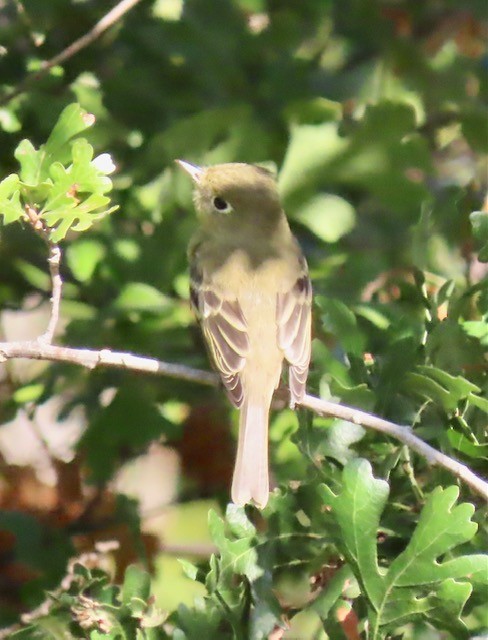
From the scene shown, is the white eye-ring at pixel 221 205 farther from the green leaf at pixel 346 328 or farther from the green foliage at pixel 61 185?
the green foliage at pixel 61 185

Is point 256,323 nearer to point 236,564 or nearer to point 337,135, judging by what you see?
point 337,135

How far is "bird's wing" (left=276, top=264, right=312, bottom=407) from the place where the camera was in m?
3.78

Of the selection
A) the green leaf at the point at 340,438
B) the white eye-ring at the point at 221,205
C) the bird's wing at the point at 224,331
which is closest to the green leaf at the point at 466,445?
the green leaf at the point at 340,438

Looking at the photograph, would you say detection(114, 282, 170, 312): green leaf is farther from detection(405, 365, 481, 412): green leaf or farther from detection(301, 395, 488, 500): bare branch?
detection(405, 365, 481, 412): green leaf

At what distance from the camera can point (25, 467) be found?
451cm

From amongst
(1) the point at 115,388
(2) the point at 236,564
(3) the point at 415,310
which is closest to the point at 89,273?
(1) the point at 115,388

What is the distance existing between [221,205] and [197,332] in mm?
525

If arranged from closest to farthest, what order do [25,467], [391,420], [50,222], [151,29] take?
[50,222]
[391,420]
[151,29]
[25,467]

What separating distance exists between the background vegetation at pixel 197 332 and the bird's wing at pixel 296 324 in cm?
8

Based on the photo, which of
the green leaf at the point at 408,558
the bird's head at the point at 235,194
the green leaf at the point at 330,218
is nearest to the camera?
the green leaf at the point at 408,558

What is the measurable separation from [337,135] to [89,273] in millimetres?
993

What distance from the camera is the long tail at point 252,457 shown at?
3.25 m

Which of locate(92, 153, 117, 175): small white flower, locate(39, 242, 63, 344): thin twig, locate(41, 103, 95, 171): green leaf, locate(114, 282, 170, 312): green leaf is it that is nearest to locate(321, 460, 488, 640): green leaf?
locate(39, 242, 63, 344): thin twig

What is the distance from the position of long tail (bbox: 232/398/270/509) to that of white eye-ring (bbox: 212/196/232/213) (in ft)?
3.27
